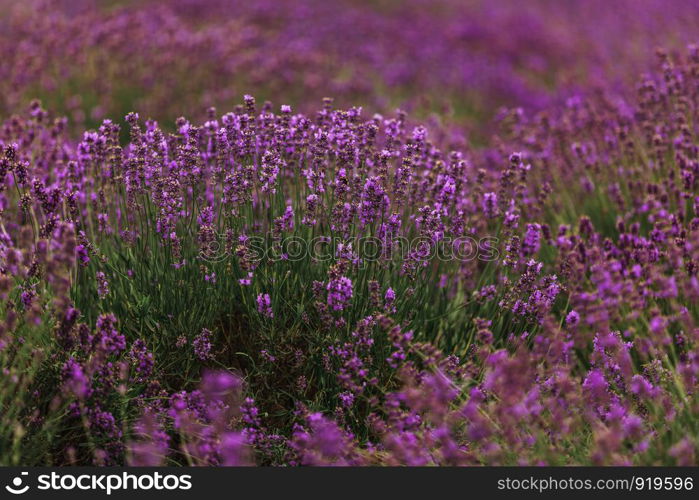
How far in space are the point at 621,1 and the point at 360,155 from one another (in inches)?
467

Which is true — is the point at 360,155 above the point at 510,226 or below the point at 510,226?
above

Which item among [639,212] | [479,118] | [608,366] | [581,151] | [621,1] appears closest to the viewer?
[608,366]

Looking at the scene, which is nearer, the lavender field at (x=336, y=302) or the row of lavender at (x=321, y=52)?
the lavender field at (x=336, y=302)

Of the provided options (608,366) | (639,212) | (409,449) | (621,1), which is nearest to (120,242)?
(409,449)

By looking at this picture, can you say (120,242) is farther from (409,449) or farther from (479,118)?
(479,118)

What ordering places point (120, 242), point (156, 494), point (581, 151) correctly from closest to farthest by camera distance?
point (156, 494), point (120, 242), point (581, 151)

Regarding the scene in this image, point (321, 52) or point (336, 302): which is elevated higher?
point (321, 52)

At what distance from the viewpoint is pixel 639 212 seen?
14.7 feet

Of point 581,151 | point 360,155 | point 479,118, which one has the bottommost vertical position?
point 479,118

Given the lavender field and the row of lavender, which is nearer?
the lavender field

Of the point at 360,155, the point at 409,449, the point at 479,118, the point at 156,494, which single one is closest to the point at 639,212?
the point at 360,155

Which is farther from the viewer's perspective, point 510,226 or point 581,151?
point 581,151

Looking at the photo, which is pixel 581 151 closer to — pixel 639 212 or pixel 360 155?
pixel 639 212

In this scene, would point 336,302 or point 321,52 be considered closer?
point 336,302
